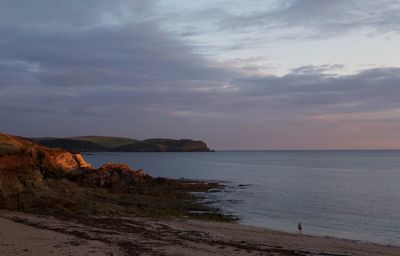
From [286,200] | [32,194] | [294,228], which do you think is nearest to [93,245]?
[32,194]

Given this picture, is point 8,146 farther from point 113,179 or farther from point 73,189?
point 113,179

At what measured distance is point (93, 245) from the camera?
52.4 ft

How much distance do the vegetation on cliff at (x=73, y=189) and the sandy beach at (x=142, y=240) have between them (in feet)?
11.2

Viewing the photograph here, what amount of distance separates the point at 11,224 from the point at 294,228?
735 inches

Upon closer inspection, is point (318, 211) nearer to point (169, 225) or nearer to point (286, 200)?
point (286, 200)

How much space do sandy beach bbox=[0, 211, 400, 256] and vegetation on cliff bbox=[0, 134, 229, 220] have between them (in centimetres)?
341

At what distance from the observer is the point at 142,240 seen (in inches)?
719

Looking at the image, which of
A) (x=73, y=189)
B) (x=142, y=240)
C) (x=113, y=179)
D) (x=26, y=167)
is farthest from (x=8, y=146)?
(x=142, y=240)

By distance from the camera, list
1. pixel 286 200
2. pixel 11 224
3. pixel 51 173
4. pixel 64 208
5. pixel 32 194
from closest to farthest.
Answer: pixel 11 224
pixel 64 208
pixel 32 194
pixel 51 173
pixel 286 200

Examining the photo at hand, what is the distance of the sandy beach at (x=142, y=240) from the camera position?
1542 centimetres

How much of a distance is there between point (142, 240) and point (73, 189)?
1735 cm

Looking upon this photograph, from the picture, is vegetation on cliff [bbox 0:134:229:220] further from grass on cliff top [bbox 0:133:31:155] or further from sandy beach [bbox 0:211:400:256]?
sandy beach [bbox 0:211:400:256]

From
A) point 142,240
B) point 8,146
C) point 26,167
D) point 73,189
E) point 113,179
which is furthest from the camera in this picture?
point 113,179

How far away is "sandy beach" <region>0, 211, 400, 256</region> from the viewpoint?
15422 millimetres
